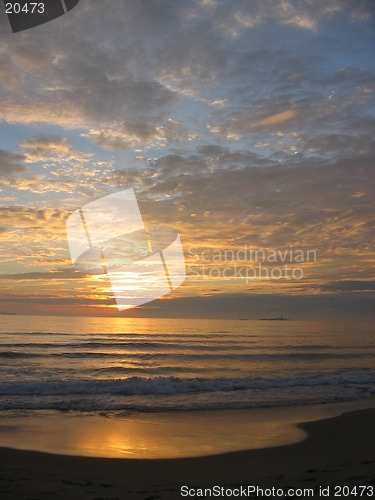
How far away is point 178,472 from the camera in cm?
696

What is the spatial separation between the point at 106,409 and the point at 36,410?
7.03 feet

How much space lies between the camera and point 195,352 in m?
32.4

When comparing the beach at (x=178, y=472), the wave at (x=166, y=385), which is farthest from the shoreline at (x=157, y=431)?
the wave at (x=166, y=385)

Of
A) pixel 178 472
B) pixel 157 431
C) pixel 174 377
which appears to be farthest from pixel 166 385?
pixel 178 472

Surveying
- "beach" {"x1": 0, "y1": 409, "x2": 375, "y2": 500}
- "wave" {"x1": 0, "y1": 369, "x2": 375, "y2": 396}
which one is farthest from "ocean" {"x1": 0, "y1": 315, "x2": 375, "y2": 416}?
"beach" {"x1": 0, "y1": 409, "x2": 375, "y2": 500}

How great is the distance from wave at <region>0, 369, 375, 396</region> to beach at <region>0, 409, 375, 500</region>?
831cm

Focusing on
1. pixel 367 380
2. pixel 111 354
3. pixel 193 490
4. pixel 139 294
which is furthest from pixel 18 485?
pixel 139 294

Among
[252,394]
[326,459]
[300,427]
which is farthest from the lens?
[252,394]

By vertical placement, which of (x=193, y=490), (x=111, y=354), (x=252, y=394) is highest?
(x=193, y=490)

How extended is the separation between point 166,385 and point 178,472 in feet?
35.5

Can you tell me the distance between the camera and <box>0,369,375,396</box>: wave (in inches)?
634

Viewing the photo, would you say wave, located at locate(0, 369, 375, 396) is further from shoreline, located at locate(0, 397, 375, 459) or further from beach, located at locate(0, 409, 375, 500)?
beach, located at locate(0, 409, 375, 500)

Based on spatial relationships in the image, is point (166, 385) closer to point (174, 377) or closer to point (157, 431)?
point (174, 377)

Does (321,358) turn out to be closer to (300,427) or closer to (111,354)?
(111,354)
